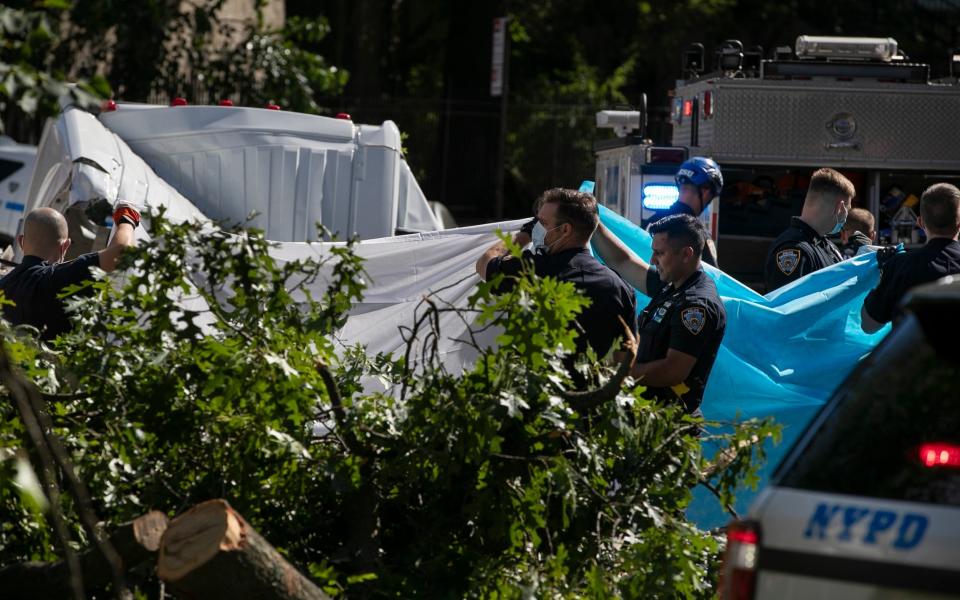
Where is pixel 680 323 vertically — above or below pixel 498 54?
below

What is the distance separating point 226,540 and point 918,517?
1.89 meters

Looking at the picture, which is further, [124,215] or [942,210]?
[124,215]

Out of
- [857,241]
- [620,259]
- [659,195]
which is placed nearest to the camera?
[620,259]

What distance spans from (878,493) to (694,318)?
9.97 ft

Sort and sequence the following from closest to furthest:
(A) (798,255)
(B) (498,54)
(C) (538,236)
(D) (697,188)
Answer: (C) (538,236)
(A) (798,255)
(D) (697,188)
(B) (498,54)

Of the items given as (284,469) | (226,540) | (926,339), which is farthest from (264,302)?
(926,339)

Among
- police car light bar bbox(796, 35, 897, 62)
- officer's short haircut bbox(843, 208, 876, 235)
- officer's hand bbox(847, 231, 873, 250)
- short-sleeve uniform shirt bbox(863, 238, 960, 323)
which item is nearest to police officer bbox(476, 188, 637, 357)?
short-sleeve uniform shirt bbox(863, 238, 960, 323)

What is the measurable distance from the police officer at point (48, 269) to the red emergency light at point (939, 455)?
4.33 metres

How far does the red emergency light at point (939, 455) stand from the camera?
2947 mm

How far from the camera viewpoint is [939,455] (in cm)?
296

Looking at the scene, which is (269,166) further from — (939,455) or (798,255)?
(939,455)

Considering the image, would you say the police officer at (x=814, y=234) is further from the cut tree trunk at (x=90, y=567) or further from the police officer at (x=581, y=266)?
the cut tree trunk at (x=90, y=567)

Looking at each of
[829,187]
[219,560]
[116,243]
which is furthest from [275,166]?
[219,560]

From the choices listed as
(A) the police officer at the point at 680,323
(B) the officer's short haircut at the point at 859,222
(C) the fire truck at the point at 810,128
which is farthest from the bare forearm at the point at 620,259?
(C) the fire truck at the point at 810,128
